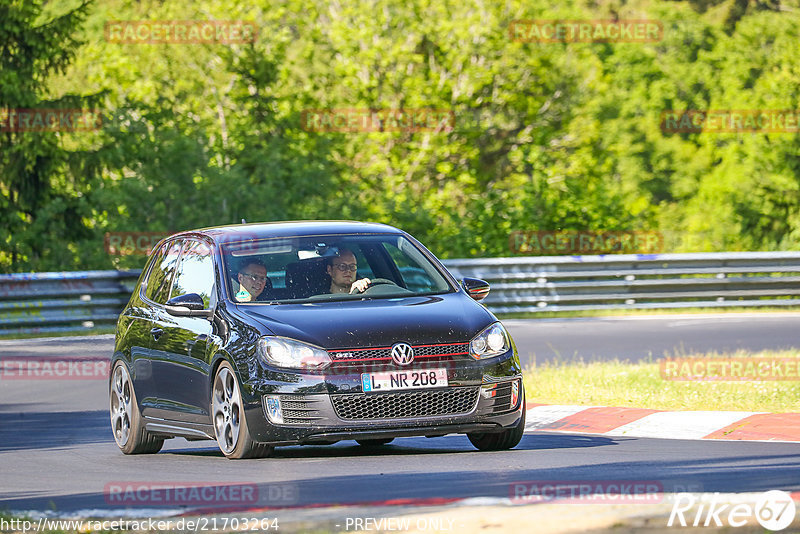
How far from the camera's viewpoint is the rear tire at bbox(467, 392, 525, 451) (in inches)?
383

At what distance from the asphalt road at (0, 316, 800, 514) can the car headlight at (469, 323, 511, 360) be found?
25.2 inches

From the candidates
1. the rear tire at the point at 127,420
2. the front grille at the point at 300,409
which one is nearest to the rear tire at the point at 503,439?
the front grille at the point at 300,409

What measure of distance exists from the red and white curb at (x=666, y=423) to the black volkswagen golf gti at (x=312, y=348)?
160 centimetres

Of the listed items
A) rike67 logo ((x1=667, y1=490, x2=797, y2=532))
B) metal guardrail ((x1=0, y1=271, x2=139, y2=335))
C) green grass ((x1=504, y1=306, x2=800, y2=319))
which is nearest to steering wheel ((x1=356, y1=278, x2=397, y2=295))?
rike67 logo ((x1=667, y1=490, x2=797, y2=532))

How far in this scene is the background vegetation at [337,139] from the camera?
29.1 meters

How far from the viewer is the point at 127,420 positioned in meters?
11.0

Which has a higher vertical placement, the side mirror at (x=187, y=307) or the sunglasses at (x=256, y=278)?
the sunglasses at (x=256, y=278)

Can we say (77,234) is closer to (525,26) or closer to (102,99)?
(102,99)

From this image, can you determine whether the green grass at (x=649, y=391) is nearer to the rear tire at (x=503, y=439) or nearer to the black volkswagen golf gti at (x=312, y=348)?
the black volkswagen golf gti at (x=312, y=348)

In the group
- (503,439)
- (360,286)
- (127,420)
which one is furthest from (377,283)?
(127,420)

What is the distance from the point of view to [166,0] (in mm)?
43750

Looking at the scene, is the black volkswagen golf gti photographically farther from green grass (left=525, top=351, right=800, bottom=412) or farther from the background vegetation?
the background vegetation

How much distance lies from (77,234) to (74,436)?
58.2 feet

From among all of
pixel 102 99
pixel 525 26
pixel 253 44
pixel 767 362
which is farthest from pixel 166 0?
pixel 767 362
